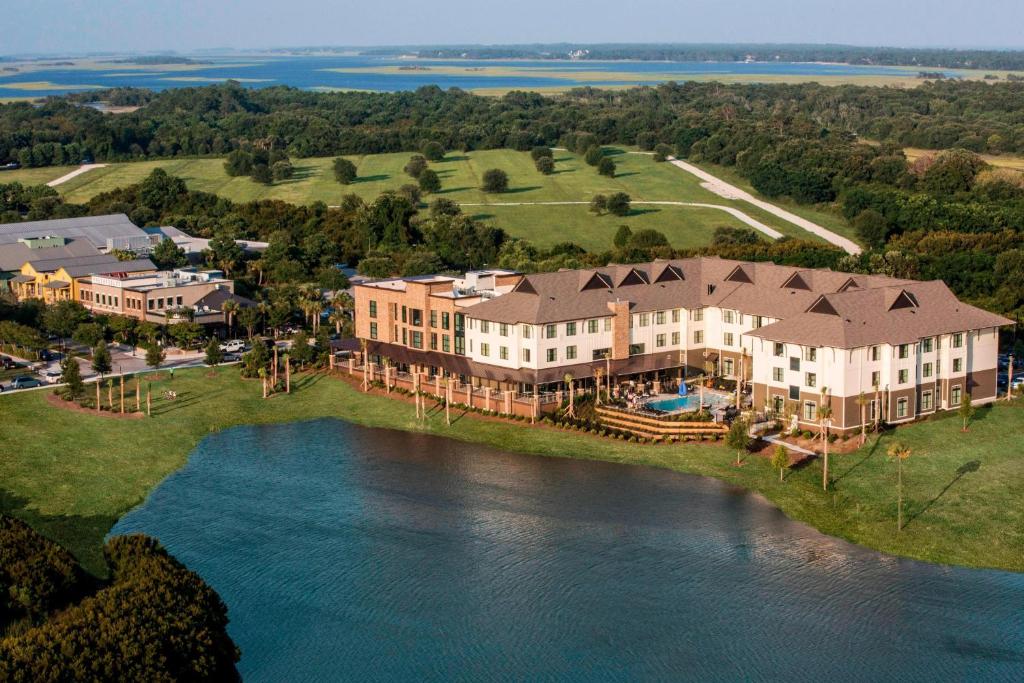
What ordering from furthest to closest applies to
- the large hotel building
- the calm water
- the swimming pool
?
1. the swimming pool
2. the large hotel building
3. the calm water

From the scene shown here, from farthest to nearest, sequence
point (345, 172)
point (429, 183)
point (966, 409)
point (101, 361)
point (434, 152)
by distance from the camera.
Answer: point (434, 152)
point (345, 172)
point (429, 183)
point (101, 361)
point (966, 409)

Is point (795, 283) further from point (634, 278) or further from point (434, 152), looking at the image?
point (434, 152)

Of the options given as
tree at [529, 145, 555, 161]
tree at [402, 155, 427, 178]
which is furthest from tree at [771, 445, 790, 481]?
tree at [529, 145, 555, 161]

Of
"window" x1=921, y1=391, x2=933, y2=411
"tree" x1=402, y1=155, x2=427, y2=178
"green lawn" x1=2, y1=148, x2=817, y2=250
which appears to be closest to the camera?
"window" x1=921, y1=391, x2=933, y2=411

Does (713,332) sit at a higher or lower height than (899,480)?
higher

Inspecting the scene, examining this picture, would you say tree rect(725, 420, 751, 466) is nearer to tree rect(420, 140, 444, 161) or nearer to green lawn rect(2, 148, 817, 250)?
green lawn rect(2, 148, 817, 250)

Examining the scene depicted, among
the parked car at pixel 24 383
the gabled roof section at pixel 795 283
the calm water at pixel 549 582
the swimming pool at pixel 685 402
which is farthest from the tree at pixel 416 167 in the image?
the calm water at pixel 549 582

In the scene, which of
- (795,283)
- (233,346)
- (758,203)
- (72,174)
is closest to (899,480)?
(795,283)
